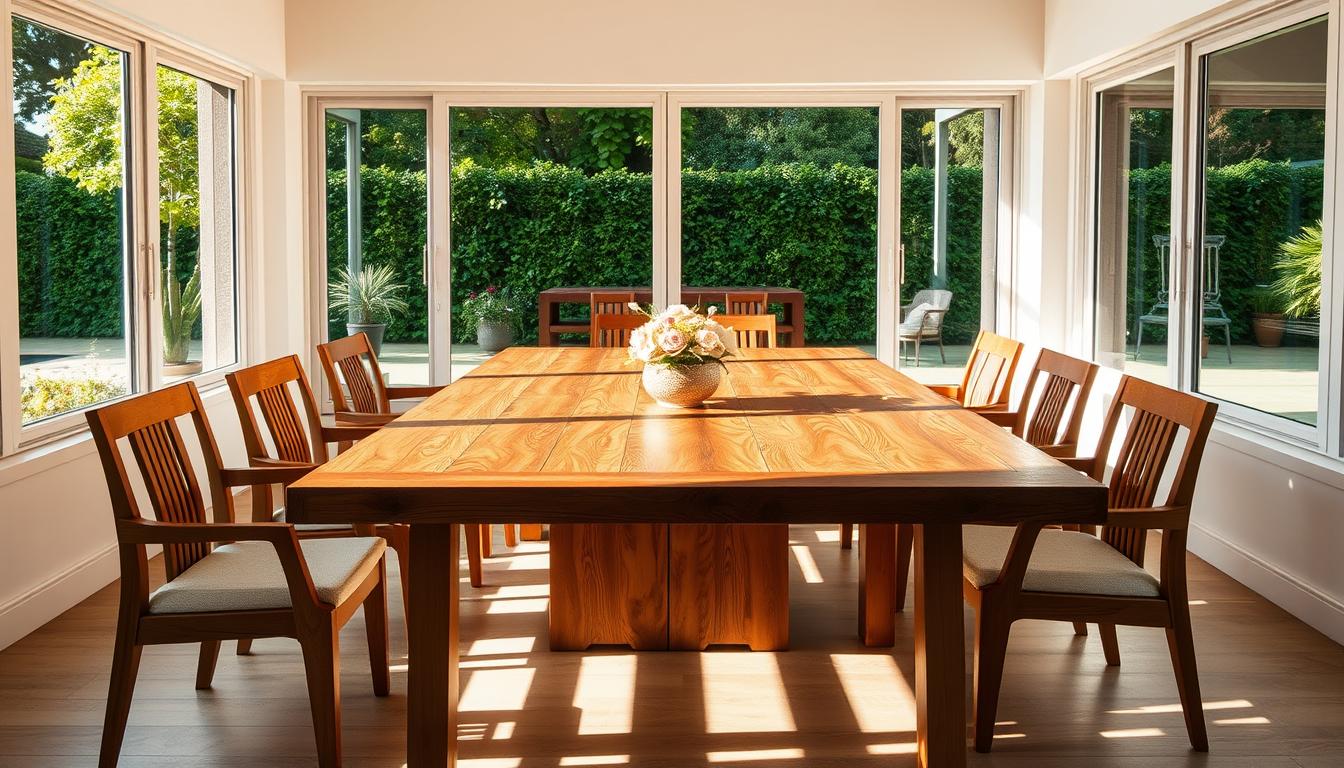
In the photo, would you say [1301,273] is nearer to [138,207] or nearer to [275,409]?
[275,409]

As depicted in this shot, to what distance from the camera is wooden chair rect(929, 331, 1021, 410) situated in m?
4.42

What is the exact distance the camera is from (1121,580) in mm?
3055

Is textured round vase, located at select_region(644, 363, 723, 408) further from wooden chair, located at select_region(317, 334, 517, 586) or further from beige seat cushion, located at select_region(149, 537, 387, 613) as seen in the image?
wooden chair, located at select_region(317, 334, 517, 586)

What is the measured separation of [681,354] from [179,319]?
3.38 m

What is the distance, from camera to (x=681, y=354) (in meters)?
3.47

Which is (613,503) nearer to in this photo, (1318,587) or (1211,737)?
(1211,737)

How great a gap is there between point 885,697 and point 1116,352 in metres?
3.58

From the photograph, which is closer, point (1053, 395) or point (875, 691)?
point (875, 691)

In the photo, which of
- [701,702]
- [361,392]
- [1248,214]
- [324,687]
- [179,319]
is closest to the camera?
[324,687]

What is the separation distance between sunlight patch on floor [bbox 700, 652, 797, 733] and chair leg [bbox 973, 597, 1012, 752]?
48cm

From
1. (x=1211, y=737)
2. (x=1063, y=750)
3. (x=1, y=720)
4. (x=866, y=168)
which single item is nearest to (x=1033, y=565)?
(x=1063, y=750)

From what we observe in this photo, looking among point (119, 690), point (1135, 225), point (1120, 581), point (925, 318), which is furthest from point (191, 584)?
point (925, 318)

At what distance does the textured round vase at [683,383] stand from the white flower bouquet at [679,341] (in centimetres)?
2

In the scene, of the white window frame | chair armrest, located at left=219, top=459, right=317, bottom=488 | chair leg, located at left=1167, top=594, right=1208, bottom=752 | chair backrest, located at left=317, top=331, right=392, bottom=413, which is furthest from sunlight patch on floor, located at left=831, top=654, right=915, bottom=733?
the white window frame
